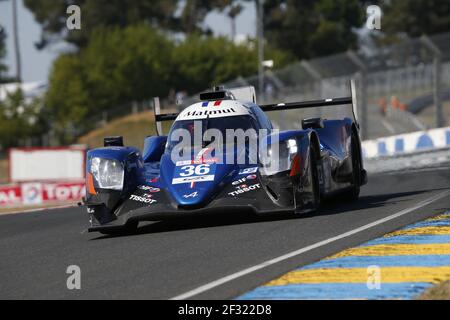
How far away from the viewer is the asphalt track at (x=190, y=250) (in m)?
7.12

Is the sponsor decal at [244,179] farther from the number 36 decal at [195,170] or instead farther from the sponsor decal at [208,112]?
the sponsor decal at [208,112]

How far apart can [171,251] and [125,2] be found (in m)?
80.8

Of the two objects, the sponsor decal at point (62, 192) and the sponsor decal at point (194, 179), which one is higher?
the sponsor decal at point (194, 179)

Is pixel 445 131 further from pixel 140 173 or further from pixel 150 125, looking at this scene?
pixel 150 125

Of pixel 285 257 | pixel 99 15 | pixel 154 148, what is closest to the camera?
pixel 285 257

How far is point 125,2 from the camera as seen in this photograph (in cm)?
8812

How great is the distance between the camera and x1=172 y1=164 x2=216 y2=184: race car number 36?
1048cm

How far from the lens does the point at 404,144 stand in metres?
26.5

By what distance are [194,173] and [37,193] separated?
48.3 feet

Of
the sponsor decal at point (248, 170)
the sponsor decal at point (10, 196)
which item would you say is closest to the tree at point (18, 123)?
the sponsor decal at point (10, 196)

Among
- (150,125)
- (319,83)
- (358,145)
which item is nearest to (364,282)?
(358,145)

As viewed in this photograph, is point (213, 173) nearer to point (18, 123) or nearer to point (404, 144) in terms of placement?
point (404, 144)

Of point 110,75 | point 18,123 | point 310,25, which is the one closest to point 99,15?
point 310,25

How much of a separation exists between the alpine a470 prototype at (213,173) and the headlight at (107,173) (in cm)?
1
